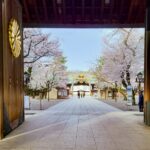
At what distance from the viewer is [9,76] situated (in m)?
12.2

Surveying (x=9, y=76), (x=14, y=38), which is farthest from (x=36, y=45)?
(x=9, y=76)

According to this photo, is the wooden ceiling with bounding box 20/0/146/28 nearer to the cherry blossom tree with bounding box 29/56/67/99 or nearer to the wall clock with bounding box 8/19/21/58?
the wall clock with bounding box 8/19/21/58

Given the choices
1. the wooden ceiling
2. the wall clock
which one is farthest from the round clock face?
the wooden ceiling

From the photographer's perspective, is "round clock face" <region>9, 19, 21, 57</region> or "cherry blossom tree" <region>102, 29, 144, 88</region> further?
"cherry blossom tree" <region>102, 29, 144, 88</region>

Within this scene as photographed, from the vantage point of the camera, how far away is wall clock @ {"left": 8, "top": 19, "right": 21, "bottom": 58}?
1246 cm

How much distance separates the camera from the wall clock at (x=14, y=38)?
12.5m

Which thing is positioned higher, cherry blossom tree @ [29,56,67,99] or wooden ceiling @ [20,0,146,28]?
wooden ceiling @ [20,0,146,28]

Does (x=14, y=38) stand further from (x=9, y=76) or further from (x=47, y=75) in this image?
(x=47, y=75)

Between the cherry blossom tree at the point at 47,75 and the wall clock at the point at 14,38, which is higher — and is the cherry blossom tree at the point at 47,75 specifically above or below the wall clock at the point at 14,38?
below

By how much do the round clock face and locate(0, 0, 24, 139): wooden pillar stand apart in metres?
0.04

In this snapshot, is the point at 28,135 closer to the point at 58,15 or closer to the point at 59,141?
the point at 59,141

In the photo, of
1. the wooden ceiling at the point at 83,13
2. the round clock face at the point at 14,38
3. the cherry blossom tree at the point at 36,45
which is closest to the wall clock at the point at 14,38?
the round clock face at the point at 14,38

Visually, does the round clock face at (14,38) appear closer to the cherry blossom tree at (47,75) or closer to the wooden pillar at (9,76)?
the wooden pillar at (9,76)

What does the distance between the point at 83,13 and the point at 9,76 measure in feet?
21.3
